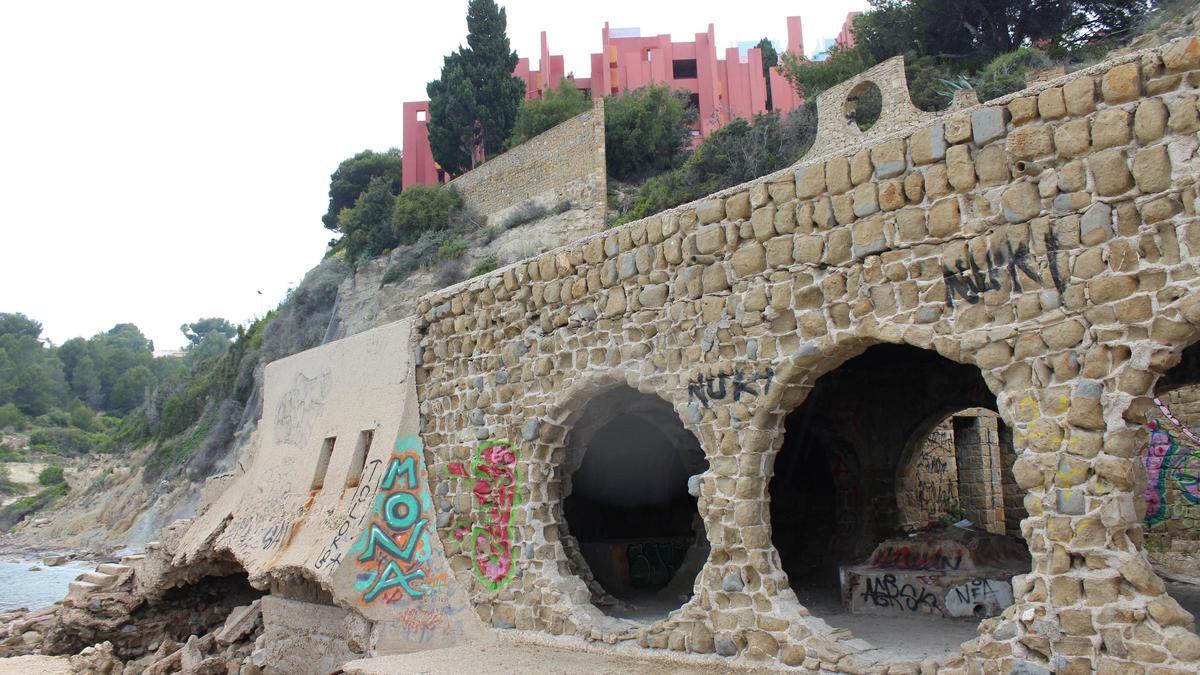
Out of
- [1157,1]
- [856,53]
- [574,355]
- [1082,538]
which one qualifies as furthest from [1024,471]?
[856,53]

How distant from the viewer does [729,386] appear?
23.9 ft

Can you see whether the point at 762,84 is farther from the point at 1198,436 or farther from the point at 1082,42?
the point at 1198,436

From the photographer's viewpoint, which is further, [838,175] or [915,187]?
[838,175]

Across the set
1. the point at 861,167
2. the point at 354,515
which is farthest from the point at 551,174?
the point at 861,167

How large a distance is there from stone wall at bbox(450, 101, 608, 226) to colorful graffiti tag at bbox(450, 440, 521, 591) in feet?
68.5

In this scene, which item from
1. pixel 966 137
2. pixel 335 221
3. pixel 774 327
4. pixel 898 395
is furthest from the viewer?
pixel 335 221

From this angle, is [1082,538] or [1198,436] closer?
[1082,538]

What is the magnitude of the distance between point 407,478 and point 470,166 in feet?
103

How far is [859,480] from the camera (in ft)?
37.8

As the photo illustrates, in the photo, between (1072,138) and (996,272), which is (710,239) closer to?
(996,272)

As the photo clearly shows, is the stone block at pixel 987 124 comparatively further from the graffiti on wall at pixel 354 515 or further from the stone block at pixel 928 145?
the graffiti on wall at pixel 354 515

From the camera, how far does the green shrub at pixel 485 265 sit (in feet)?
98.2

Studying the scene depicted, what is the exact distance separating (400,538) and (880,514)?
549cm

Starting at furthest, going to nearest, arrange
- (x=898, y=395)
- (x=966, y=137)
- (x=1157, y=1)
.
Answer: (x=1157, y=1) → (x=898, y=395) → (x=966, y=137)
